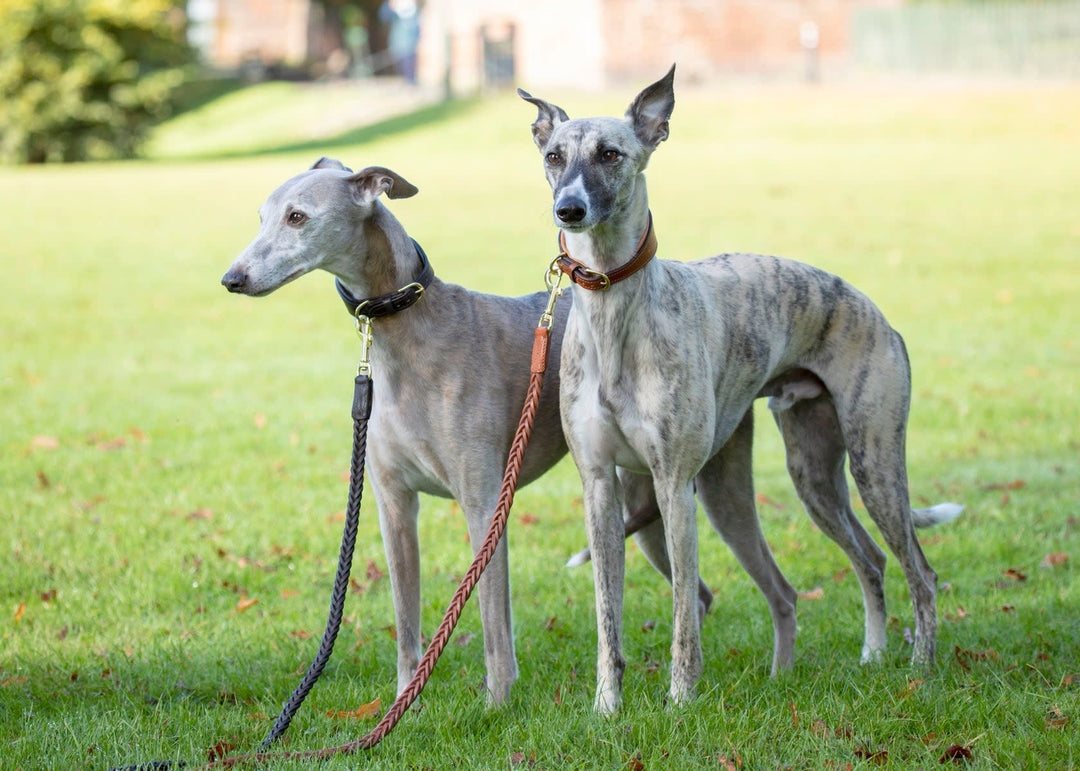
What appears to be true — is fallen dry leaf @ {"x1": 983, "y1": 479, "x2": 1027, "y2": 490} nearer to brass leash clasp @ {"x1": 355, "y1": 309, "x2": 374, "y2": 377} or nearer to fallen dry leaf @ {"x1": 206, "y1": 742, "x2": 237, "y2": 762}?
brass leash clasp @ {"x1": 355, "y1": 309, "x2": 374, "y2": 377}

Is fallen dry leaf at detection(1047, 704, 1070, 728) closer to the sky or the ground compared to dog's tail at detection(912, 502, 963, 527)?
closer to the ground

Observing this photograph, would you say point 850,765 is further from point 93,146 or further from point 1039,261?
point 93,146

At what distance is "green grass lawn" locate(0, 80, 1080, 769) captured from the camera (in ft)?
14.2

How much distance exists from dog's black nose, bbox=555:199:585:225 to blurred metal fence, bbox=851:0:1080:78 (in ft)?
145

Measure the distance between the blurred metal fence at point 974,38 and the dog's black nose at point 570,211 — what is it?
44259mm

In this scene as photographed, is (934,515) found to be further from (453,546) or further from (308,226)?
(308,226)

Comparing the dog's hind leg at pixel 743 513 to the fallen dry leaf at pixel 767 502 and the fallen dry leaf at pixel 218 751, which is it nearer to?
the fallen dry leaf at pixel 218 751

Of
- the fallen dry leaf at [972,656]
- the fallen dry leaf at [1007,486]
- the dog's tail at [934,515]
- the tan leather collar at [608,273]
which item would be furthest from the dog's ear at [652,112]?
the fallen dry leaf at [1007,486]

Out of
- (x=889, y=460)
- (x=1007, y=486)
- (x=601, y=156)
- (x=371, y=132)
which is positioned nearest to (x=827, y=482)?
(x=889, y=460)

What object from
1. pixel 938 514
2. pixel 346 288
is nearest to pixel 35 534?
pixel 346 288

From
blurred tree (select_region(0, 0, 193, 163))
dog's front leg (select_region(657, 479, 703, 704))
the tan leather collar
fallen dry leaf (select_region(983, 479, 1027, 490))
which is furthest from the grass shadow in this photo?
dog's front leg (select_region(657, 479, 703, 704))

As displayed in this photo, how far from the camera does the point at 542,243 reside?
19281 millimetres

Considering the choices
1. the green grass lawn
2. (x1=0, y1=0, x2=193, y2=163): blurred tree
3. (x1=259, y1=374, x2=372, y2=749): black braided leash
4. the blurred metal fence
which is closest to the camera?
the green grass lawn

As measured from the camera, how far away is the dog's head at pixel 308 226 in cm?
436
